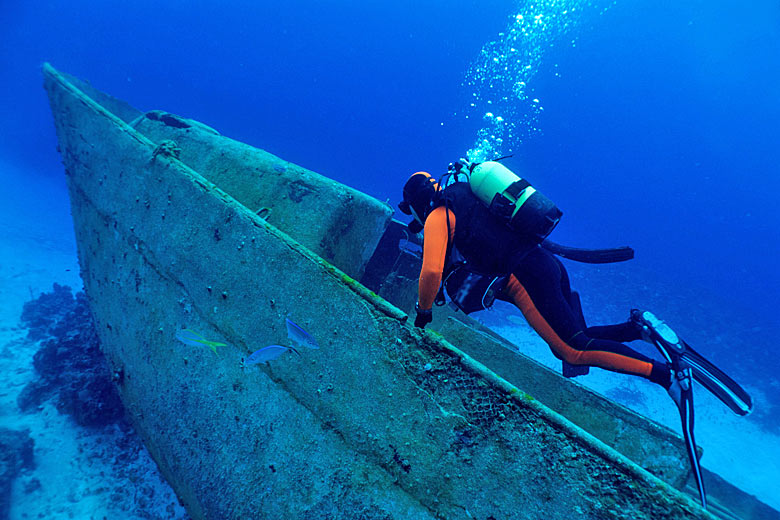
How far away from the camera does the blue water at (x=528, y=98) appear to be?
253 feet

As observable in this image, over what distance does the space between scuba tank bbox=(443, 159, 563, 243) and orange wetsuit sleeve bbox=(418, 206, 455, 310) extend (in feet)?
1.18

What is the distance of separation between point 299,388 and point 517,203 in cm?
213

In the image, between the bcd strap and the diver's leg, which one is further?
the diver's leg

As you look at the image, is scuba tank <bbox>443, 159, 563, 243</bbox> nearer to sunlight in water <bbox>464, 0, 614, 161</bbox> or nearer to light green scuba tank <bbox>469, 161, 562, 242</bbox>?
light green scuba tank <bbox>469, 161, 562, 242</bbox>

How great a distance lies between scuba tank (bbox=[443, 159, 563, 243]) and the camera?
2367 mm

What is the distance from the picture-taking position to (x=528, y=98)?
96.0 meters

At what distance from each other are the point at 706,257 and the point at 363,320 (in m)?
113

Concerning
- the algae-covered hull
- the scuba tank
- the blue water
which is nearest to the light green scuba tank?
the scuba tank

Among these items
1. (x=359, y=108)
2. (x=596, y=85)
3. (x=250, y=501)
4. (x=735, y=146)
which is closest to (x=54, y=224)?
(x=250, y=501)

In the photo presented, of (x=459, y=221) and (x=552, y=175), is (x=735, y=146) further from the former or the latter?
(x=459, y=221)

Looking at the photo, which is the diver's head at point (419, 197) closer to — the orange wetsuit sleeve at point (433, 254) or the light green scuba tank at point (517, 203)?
the orange wetsuit sleeve at point (433, 254)

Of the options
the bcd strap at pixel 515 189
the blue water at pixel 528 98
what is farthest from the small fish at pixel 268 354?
the blue water at pixel 528 98

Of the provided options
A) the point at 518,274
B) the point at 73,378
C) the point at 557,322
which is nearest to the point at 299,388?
the point at 518,274

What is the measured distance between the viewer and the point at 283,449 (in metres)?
2.10
